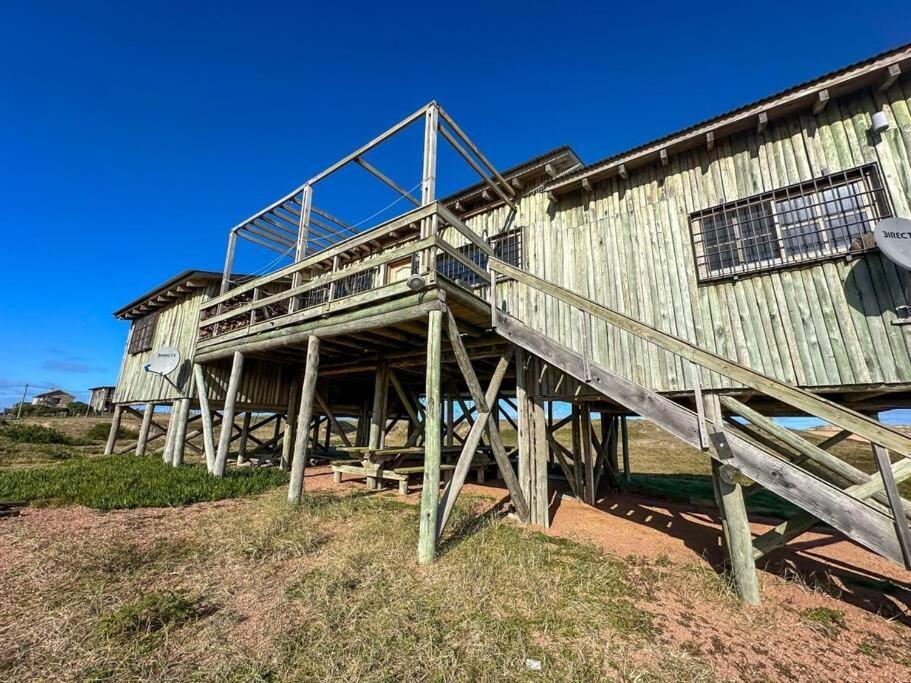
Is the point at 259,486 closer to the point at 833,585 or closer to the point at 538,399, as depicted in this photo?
the point at 538,399

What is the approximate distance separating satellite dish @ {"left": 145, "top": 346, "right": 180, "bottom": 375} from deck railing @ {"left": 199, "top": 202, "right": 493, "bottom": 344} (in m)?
1.07

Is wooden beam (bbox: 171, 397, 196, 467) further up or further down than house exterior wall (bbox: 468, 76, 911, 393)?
further down

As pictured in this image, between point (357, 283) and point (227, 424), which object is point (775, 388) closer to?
point (227, 424)

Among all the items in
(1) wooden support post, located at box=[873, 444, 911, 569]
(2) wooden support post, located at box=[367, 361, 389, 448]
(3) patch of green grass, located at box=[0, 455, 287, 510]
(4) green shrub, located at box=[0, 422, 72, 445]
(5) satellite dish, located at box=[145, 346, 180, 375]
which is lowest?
(3) patch of green grass, located at box=[0, 455, 287, 510]

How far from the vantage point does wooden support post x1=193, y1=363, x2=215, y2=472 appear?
10.2 meters

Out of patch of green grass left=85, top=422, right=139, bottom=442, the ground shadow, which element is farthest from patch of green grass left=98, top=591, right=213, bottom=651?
patch of green grass left=85, top=422, right=139, bottom=442

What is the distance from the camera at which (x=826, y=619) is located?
149 inches

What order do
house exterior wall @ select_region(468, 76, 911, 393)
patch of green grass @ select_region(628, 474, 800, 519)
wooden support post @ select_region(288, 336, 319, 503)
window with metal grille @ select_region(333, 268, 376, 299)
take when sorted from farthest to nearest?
1. window with metal grille @ select_region(333, 268, 376, 299)
2. patch of green grass @ select_region(628, 474, 800, 519)
3. wooden support post @ select_region(288, 336, 319, 503)
4. house exterior wall @ select_region(468, 76, 911, 393)

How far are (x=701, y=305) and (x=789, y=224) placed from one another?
1.73m

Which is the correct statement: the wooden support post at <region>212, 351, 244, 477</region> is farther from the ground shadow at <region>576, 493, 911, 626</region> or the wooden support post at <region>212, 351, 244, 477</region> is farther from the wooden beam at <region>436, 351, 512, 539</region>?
the ground shadow at <region>576, 493, 911, 626</region>

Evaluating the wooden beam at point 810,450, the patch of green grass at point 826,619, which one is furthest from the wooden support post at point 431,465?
the wooden beam at point 810,450

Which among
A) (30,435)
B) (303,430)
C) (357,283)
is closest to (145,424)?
(30,435)

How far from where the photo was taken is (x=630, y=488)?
11.0m

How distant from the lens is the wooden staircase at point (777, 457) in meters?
3.42
